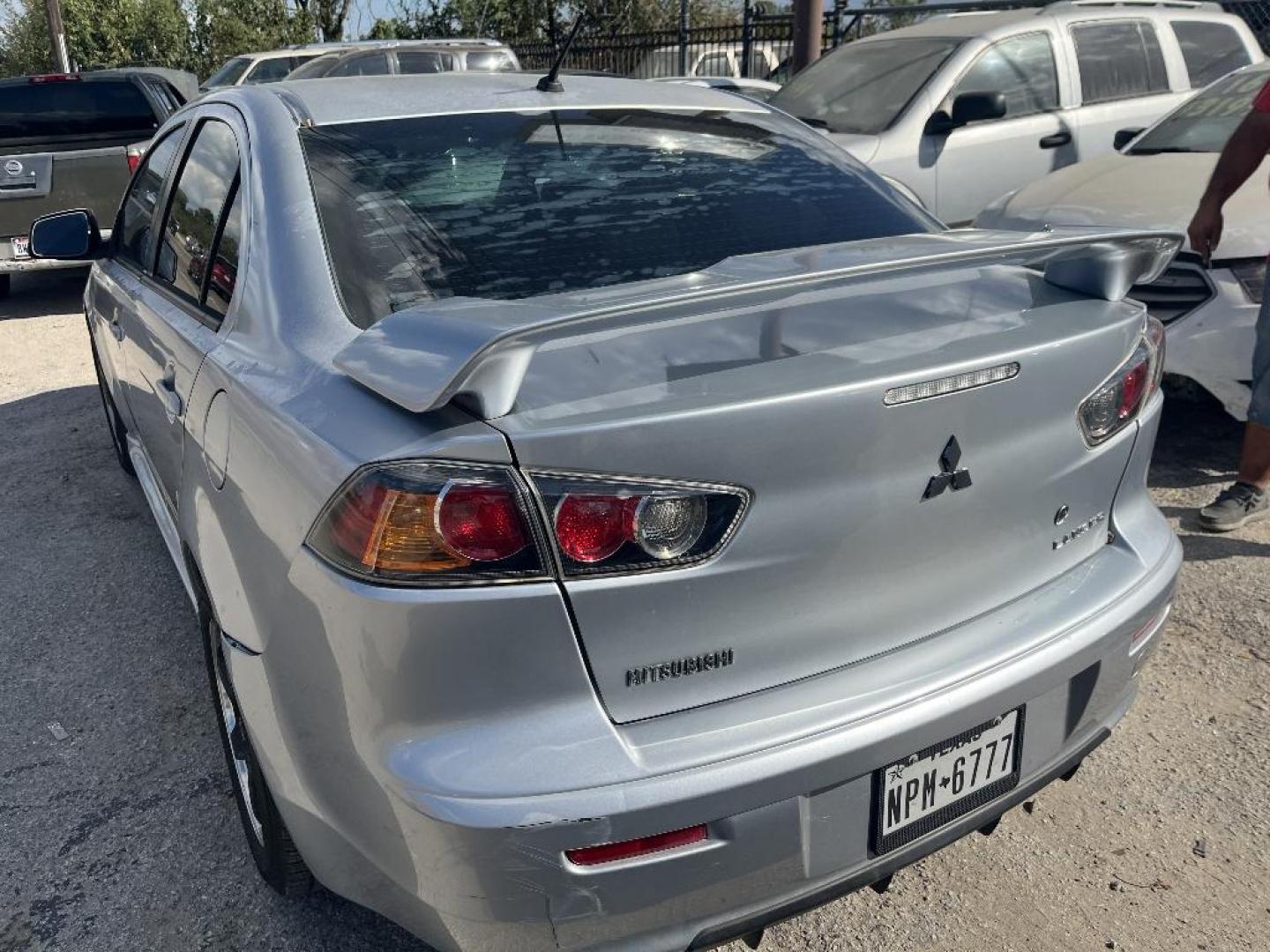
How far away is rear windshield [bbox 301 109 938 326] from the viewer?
222 centimetres

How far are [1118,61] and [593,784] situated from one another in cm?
747

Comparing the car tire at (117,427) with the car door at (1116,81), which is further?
the car door at (1116,81)

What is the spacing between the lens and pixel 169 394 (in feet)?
8.91

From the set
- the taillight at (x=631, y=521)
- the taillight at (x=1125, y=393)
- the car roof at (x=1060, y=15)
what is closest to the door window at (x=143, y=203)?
the taillight at (x=631, y=521)

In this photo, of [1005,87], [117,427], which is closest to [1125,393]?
[117,427]

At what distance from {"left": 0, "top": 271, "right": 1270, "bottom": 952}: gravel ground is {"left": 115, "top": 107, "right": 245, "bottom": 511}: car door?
0.67 m

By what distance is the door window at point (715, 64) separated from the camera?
54.2 ft

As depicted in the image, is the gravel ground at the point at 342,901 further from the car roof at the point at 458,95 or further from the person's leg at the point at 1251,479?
the car roof at the point at 458,95

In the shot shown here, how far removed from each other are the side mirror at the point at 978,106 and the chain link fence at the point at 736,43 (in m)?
6.49

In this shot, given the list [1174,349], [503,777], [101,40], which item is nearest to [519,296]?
[503,777]

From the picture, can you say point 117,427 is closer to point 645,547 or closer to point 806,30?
point 645,547

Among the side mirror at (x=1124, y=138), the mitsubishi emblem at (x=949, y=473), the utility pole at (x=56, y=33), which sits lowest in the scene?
the mitsubishi emblem at (x=949, y=473)

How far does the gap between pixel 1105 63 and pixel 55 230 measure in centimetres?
652

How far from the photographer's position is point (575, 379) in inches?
65.6
